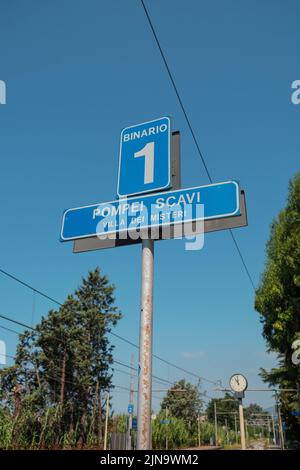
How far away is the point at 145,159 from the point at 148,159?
0.03 meters

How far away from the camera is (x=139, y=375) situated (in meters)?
2.99

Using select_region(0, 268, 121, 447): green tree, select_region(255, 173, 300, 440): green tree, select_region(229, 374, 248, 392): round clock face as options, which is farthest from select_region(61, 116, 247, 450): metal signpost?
select_region(0, 268, 121, 447): green tree

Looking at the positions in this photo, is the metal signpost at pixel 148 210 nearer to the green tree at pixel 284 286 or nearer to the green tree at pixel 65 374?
the green tree at pixel 284 286

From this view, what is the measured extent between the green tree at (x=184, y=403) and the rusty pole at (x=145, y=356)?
69.6m

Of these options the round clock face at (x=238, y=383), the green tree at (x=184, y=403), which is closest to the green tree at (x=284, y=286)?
the round clock face at (x=238, y=383)

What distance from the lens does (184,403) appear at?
225 ft

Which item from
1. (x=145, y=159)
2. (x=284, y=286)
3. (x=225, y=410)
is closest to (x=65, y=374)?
(x=284, y=286)

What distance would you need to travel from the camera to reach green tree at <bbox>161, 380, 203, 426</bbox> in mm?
68375

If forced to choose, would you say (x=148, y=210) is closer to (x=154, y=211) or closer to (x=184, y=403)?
(x=154, y=211)

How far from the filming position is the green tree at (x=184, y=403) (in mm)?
68375

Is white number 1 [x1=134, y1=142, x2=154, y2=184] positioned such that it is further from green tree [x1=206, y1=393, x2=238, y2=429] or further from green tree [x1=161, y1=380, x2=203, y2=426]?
green tree [x1=206, y1=393, x2=238, y2=429]
